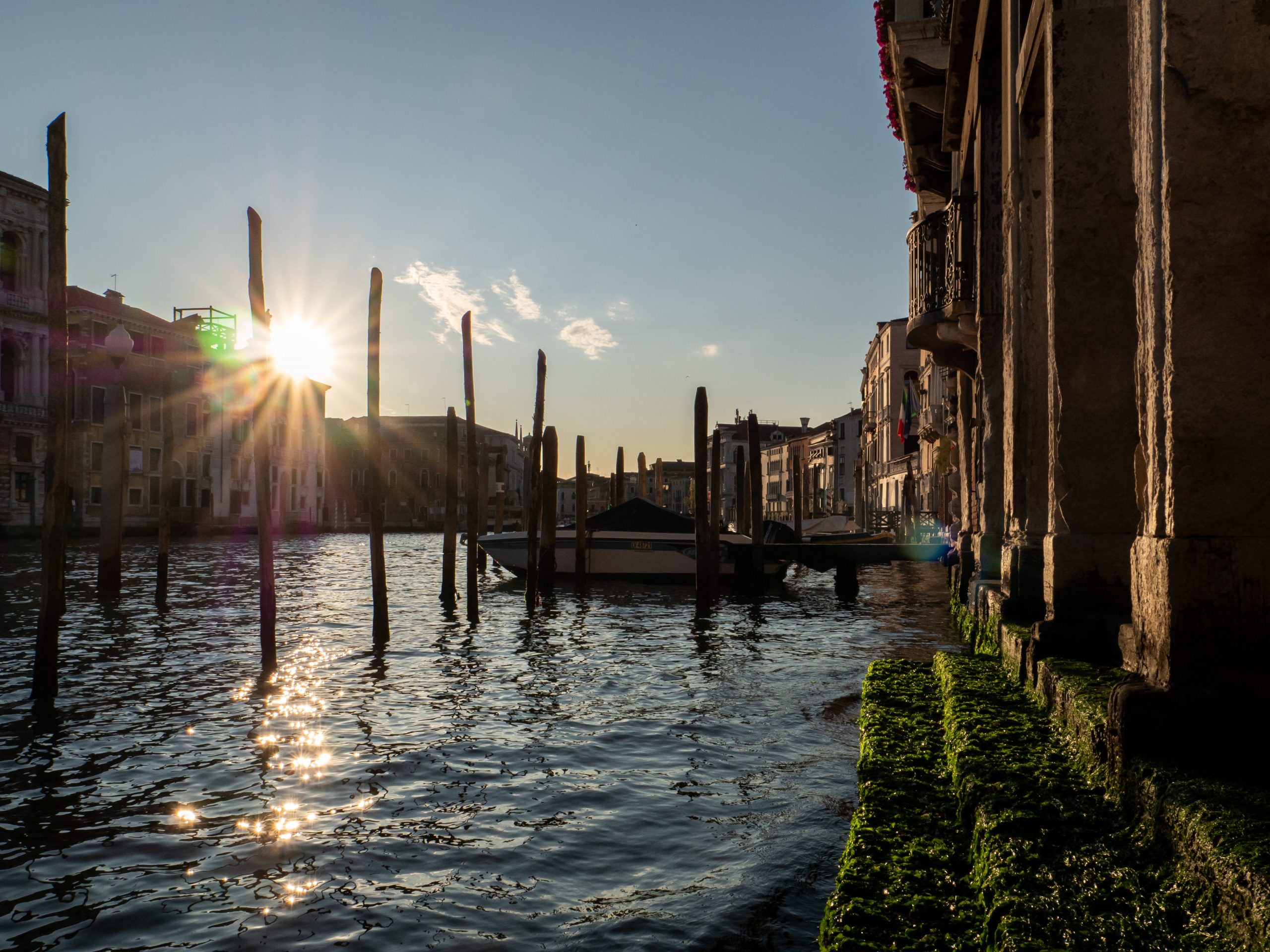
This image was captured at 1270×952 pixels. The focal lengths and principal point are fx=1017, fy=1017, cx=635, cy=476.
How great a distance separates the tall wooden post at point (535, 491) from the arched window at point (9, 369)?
26.7 metres

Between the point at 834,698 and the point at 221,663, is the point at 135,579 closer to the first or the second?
the point at 221,663

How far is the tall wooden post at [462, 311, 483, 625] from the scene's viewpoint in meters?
14.4

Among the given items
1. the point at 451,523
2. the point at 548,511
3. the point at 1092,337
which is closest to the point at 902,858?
the point at 1092,337

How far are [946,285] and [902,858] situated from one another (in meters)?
9.80

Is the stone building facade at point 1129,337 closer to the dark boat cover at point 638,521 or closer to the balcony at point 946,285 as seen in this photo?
the balcony at point 946,285

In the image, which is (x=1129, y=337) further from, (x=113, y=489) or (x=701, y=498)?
(x=113, y=489)

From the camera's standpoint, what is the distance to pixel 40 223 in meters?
37.2

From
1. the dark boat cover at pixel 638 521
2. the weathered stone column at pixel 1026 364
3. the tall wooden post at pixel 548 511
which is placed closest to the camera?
the weathered stone column at pixel 1026 364

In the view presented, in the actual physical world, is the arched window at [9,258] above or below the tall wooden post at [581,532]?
above

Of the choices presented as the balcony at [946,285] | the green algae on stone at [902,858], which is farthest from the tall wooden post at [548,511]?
the green algae on stone at [902,858]

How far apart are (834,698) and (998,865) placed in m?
5.89

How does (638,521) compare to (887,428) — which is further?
(887,428)

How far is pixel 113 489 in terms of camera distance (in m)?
15.5

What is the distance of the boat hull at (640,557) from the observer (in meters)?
21.5
